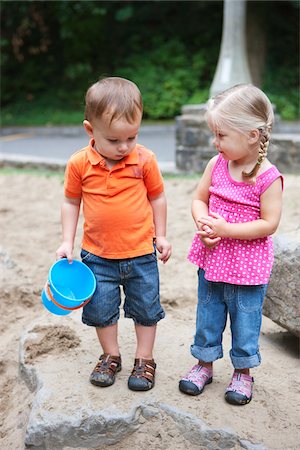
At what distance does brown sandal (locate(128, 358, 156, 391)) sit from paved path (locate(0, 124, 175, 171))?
210 inches

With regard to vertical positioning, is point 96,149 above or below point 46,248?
above

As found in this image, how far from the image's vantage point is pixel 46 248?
4.89 meters

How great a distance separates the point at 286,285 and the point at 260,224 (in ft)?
1.96

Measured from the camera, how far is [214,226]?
8.00 ft

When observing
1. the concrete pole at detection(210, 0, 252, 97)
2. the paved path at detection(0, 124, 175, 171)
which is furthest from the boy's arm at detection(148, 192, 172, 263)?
the concrete pole at detection(210, 0, 252, 97)

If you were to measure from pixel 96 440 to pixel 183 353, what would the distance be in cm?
66

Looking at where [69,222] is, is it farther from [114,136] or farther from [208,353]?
[208,353]

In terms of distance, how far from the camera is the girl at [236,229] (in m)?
2.42

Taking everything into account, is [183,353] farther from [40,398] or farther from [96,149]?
[96,149]

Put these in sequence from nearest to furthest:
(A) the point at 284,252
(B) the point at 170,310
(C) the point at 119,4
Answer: (A) the point at 284,252 < (B) the point at 170,310 < (C) the point at 119,4

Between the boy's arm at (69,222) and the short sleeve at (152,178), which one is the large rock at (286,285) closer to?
the short sleeve at (152,178)

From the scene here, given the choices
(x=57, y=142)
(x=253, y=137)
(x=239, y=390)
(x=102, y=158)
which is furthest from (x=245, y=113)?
(x=57, y=142)

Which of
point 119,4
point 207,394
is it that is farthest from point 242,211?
point 119,4

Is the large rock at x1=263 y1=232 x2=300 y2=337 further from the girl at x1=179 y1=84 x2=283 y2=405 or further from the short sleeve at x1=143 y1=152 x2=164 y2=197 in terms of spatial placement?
the short sleeve at x1=143 y1=152 x2=164 y2=197
